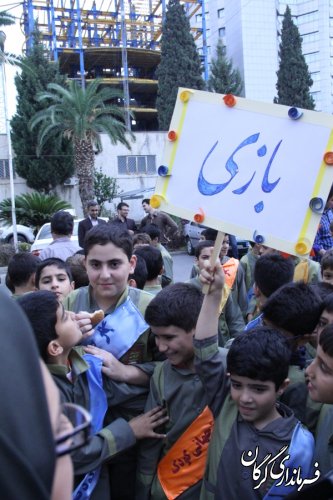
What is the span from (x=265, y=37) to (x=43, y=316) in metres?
57.2

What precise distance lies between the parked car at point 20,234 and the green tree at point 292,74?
86.9ft

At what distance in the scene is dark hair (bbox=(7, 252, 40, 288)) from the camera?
152 inches

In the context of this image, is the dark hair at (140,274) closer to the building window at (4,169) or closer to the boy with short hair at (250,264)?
the boy with short hair at (250,264)

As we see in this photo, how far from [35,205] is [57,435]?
854 inches

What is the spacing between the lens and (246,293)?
432 cm

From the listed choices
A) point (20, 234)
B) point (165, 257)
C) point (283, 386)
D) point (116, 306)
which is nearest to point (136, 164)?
point (20, 234)

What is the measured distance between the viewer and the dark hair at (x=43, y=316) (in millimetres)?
1962

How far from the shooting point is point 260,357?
6.29ft

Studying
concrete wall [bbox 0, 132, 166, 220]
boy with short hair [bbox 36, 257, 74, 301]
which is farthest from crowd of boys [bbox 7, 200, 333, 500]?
concrete wall [bbox 0, 132, 166, 220]

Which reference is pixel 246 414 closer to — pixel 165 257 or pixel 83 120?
pixel 165 257

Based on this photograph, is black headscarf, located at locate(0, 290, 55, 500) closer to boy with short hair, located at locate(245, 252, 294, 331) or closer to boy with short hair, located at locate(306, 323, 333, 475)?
boy with short hair, located at locate(306, 323, 333, 475)

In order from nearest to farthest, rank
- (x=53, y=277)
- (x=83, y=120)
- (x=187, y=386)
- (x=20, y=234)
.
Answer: (x=187, y=386) < (x=53, y=277) < (x=20, y=234) < (x=83, y=120)

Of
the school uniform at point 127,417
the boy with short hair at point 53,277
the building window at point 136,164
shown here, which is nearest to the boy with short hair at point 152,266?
the boy with short hair at point 53,277

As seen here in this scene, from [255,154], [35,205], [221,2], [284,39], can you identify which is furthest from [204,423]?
[221,2]
